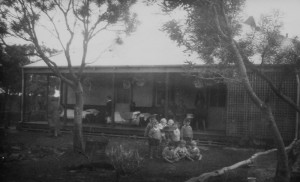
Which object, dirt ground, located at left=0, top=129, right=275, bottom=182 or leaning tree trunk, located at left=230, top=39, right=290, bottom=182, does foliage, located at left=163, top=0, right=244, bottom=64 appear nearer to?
leaning tree trunk, located at left=230, top=39, right=290, bottom=182

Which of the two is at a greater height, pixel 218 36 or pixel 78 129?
pixel 218 36

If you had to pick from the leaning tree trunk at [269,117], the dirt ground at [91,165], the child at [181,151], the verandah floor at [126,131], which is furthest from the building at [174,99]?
the leaning tree trunk at [269,117]

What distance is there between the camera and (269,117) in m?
6.98

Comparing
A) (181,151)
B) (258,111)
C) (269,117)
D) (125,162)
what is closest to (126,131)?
(181,151)

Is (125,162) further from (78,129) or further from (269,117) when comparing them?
(78,129)

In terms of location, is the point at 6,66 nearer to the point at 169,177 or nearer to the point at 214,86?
the point at 214,86

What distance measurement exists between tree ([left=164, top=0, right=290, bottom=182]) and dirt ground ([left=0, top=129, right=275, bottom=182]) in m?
1.84

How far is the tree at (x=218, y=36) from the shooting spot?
6988mm

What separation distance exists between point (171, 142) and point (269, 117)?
4428 mm

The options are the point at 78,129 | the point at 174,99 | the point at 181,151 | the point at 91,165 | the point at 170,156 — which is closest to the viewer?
the point at 91,165

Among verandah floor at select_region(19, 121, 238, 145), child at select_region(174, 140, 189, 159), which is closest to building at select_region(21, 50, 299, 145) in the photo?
verandah floor at select_region(19, 121, 238, 145)

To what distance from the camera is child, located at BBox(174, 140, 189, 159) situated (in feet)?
33.2

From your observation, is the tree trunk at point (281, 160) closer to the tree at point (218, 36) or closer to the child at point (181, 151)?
the tree at point (218, 36)

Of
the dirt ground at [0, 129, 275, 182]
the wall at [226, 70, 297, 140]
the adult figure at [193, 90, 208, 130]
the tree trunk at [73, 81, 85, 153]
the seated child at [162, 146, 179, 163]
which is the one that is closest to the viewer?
the dirt ground at [0, 129, 275, 182]
